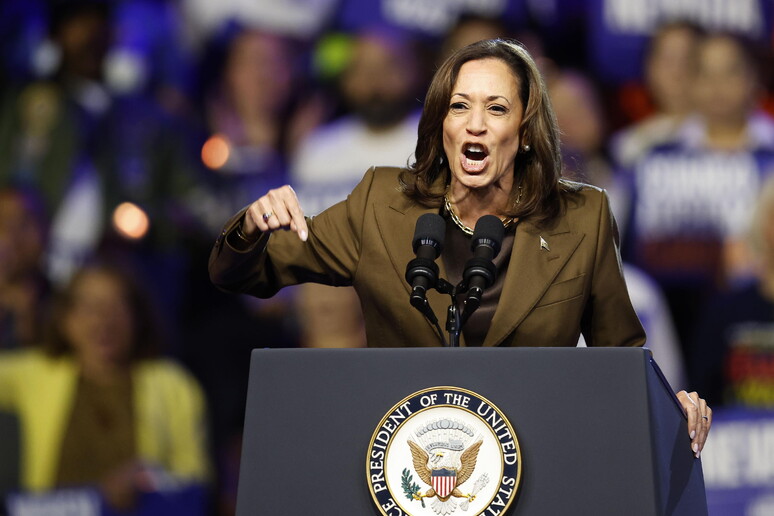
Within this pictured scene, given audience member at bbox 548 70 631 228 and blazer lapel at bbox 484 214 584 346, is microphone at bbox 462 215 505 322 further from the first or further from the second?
audience member at bbox 548 70 631 228

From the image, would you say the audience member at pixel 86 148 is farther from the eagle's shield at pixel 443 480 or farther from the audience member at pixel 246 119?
the eagle's shield at pixel 443 480

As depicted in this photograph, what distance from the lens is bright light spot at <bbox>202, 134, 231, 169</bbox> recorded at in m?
5.35

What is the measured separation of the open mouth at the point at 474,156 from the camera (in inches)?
83.0

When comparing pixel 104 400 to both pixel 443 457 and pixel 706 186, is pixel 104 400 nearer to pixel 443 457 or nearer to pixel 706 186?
pixel 706 186

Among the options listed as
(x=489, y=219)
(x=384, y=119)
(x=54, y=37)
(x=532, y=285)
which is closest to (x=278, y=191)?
(x=489, y=219)

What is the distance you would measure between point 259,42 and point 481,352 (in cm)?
414

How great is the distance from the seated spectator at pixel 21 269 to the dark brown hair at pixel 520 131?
3.65 m

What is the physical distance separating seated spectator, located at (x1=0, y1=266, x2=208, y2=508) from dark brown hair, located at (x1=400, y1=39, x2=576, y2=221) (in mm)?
3292

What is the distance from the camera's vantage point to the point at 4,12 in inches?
223

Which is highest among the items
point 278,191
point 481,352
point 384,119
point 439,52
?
point 439,52

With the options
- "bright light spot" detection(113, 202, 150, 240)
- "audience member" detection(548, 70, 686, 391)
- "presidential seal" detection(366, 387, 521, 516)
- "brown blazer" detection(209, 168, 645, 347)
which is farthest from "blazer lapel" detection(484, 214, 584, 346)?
"bright light spot" detection(113, 202, 150, 240)

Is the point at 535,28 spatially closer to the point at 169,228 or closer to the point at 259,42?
the point at 259,42

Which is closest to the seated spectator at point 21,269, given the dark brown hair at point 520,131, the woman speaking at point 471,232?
the woman speaking at point 471,232

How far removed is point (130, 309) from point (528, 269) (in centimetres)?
376
